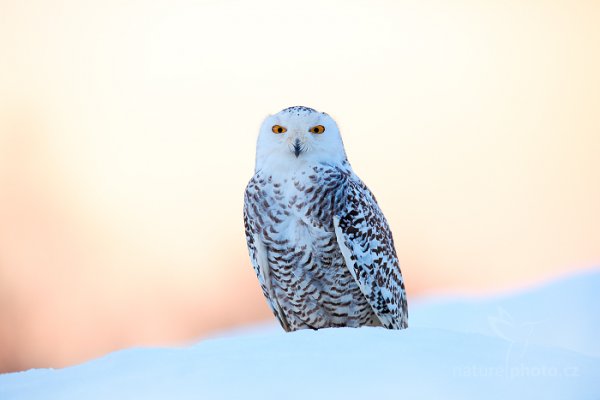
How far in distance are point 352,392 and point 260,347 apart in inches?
11.8

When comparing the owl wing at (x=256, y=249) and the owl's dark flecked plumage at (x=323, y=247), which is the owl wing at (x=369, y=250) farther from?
the owl wing at (x=256, y=249)

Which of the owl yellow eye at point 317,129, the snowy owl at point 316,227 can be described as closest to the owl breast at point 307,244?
the snowy owl at point 316,227

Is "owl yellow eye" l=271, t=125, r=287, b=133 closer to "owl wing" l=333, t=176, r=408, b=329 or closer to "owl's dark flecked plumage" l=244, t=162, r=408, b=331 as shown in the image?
"owl's dark flecked plumage" l=244, t=162, r=408, b=331

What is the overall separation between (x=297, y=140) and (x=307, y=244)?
12.2 inches

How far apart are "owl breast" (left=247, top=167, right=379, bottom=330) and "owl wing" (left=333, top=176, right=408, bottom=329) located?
4cm

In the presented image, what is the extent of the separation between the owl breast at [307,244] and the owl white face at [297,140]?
4 cm

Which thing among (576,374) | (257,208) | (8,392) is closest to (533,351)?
(576,374)

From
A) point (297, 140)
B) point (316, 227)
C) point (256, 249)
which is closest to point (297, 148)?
point (297, 140)

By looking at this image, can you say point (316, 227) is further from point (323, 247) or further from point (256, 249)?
point (256, 249)

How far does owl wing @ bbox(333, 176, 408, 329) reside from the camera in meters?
2.18

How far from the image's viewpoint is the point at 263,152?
2.23 meters

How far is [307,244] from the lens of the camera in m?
2.20

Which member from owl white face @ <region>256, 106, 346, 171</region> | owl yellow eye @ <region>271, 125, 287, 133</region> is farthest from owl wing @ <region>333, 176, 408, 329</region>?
owl yellow eye @ <region>271, 125, 287, 133</region>

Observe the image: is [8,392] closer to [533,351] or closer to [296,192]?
[296,192]
